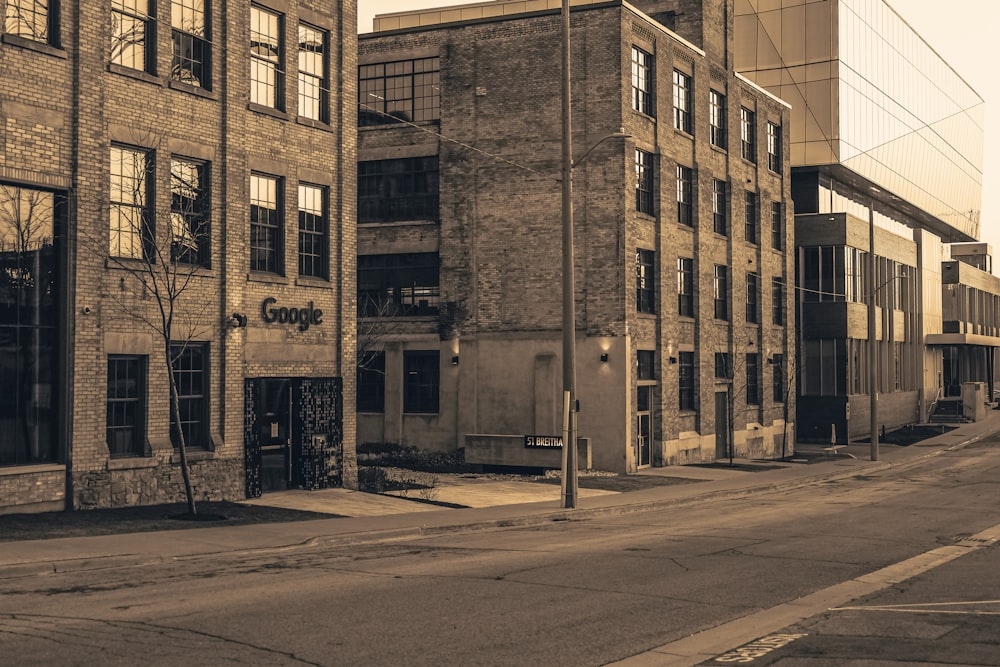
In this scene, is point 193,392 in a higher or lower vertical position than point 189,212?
lower

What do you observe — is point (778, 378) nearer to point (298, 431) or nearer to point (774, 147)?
point (774, 147)

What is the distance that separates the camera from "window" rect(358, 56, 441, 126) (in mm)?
41781

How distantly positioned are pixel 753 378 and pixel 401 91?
65.2 feet

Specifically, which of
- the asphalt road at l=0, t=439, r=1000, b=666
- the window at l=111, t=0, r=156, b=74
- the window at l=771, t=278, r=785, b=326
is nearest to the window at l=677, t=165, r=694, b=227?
the window at l=771, t=278, r=785, b=326

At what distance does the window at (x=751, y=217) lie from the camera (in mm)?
50469

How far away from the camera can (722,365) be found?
4719 cm

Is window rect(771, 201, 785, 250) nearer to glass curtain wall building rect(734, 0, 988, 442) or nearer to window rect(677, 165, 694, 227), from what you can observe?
glass curtain wall building rect(734, 0, 988, 442)

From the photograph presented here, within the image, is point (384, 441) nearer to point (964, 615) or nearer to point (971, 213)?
point (964, 615)

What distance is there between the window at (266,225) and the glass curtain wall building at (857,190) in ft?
107

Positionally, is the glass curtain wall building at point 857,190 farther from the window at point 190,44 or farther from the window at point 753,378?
the window at point 190,44

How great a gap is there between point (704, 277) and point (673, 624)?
33.8 meters

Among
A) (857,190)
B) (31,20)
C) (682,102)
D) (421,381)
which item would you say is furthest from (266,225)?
(857,190)

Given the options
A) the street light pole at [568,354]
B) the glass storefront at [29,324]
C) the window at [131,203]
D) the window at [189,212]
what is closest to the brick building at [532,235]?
the street light pole at [568,354]

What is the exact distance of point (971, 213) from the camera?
324ft
